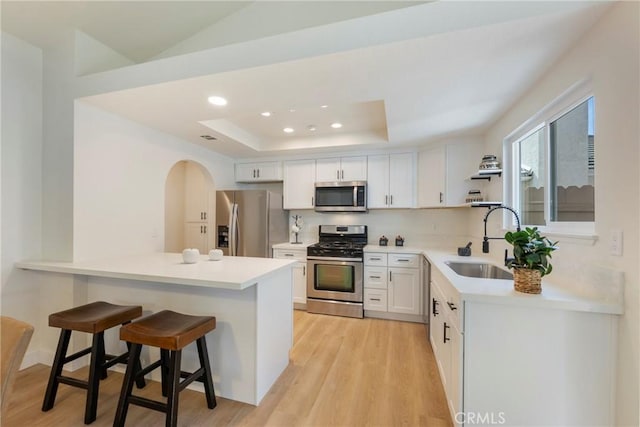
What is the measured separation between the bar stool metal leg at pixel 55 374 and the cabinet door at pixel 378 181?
3337mm

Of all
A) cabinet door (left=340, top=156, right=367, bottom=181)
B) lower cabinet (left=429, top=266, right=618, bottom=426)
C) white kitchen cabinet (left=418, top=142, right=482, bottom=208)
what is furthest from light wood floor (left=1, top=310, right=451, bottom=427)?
cabinet door (left=340, top=156, right=367, bottom=181)

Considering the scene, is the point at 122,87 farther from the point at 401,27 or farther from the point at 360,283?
the point at 360,283

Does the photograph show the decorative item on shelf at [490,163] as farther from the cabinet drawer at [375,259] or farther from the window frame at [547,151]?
the cabinet drawer at [375,259]

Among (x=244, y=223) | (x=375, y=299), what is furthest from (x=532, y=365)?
(x=244, y=223)

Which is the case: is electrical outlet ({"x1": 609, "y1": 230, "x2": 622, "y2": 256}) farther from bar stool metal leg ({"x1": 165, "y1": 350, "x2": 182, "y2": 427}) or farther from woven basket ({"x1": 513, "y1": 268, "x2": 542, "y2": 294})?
bar stool metal leg ({"x1": 165, "y1": 350, "x2": 182, "y2": 427})

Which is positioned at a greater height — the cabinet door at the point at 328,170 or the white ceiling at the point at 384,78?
the white ceiling at the point at 384,78

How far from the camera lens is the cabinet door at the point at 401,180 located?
3.70m

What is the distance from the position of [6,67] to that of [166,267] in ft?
6.75

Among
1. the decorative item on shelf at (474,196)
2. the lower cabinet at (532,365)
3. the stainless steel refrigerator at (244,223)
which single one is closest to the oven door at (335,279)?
the stainless steel refrigerator at (244,223)

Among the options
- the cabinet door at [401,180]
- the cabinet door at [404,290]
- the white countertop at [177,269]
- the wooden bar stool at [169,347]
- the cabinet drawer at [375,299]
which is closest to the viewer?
the wooden bar stool at [169,347]

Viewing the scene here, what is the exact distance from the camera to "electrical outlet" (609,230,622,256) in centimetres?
121

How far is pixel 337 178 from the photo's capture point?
4012 mm

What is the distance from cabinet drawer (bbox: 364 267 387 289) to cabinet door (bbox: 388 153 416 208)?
930 mm

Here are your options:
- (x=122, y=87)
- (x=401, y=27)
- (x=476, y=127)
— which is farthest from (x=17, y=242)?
(x=476, y=127)
